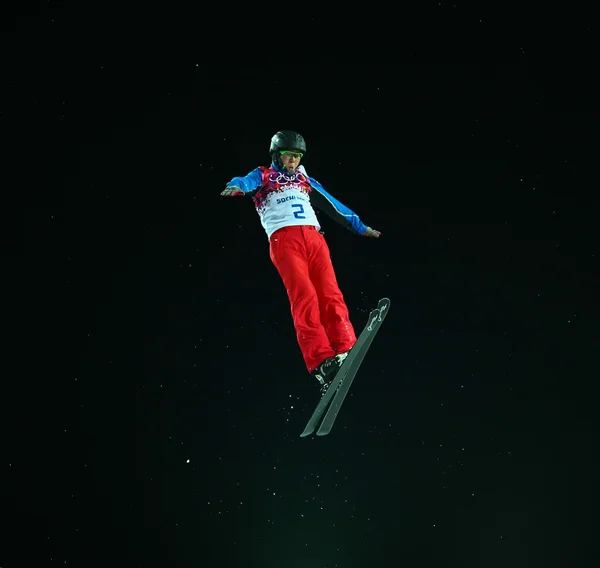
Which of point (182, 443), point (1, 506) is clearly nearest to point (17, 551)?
point (1, 506)

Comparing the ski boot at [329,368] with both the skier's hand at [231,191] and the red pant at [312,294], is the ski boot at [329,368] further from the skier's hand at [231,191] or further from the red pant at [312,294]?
the skier's hand at [231,191]

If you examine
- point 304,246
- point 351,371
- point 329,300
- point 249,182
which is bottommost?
point 351,371

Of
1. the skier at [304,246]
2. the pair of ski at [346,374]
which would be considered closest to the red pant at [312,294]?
the skier at [304,246]

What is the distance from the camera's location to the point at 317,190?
13.8ft

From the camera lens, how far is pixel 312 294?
390 centimetres

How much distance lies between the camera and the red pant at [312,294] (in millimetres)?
3818

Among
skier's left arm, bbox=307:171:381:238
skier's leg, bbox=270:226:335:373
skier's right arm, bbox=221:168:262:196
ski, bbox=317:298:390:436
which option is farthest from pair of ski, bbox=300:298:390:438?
skier's right arm, bbox=221:168:262:196

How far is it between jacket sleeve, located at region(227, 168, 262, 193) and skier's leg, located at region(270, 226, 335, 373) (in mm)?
256

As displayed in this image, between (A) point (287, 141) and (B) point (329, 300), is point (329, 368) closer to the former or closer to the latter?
(B) point (329, 300)

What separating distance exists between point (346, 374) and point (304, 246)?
0.69 meters

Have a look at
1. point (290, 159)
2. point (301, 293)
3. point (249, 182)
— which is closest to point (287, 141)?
point (290, 159)

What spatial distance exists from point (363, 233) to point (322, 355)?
0.74 m

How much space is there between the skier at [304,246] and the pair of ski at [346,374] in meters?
0.05

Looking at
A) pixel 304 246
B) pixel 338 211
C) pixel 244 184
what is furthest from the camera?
pixel 338 211
